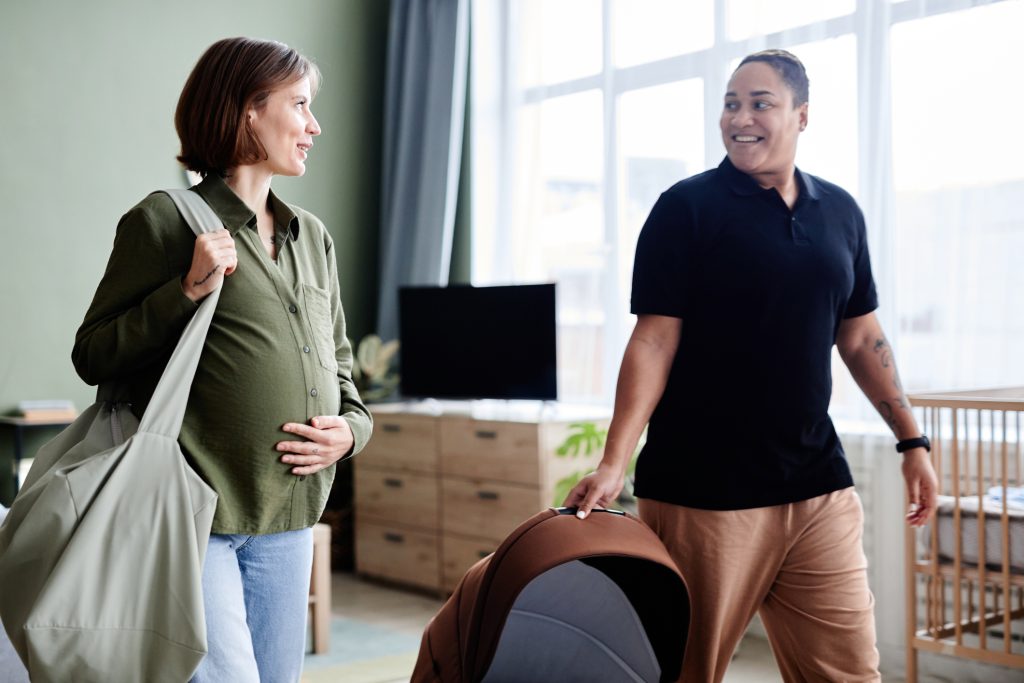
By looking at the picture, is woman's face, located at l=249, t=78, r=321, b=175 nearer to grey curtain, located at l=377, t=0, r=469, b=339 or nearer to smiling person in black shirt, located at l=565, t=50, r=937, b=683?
smiling person in black shirt, located at l=565, t=50, r=937, b=683

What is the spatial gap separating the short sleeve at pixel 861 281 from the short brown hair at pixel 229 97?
40.0 inches

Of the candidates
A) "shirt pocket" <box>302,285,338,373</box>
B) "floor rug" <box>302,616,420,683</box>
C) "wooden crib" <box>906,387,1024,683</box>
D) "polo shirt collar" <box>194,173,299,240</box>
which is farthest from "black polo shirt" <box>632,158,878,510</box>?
"floor rug" <box>302,616,420,683</box>

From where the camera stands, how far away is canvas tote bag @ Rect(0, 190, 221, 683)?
1243mm

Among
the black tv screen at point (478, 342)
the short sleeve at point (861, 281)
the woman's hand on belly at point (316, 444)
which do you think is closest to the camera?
the woman's hand on belly at point (316, 444)

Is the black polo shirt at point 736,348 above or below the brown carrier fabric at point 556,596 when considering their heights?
above

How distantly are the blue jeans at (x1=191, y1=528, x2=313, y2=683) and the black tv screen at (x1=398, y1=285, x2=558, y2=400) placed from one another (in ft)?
8.50

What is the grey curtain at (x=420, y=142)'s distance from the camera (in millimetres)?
4879

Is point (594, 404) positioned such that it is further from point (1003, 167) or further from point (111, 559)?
point (111, 559)

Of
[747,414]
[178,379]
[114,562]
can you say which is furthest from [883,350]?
[114,562]

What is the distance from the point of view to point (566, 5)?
452cm

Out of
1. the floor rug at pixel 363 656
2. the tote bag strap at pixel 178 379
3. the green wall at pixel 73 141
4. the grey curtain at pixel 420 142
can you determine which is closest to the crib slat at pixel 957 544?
the floor rug at pixel 363 656

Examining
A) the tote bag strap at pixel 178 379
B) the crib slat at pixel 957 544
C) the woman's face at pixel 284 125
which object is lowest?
the crib slat at pixel 957 544

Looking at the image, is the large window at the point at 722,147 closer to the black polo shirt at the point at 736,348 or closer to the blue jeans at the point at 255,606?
the black polo shirt at the point at 736,348

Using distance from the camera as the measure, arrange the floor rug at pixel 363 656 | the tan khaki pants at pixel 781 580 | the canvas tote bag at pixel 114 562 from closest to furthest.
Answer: the canvas tote bag at pixel 114 562, the tan khaki pants at pixel 781 580, the floor rug at pixel 363 656
